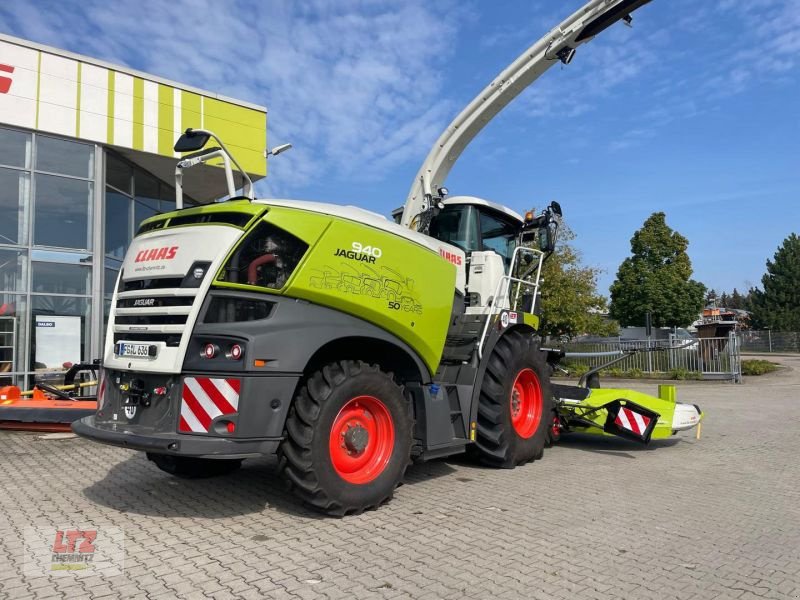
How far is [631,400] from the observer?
771cm

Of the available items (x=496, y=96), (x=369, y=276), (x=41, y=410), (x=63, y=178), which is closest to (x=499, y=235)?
(x=496, y=96)

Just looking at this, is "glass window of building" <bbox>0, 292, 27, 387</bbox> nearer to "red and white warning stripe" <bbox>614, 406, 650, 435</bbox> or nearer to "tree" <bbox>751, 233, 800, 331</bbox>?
"red and white warning stripe" <bbox>614, 406, 650, 435</bbox>

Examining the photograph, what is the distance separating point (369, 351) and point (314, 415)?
948 millimetres

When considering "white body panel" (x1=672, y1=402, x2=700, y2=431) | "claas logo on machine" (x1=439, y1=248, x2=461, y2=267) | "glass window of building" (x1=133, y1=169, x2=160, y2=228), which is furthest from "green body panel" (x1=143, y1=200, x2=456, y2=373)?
"glass window of building" (x1=133, y1=169, x2=160, y2=228)

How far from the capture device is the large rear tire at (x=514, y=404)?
6289mm

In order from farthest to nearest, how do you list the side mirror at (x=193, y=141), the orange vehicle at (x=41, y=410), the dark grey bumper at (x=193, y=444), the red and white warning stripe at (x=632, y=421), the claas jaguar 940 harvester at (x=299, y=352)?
the orange vehicle at (x=41, y=410) → the red and white warning stripe at (x=632, y=421) → the side mirror at (x=193, y=141) → the claas jaguar 940 harvester at (x=299, y=352) → the dark grey bumper at (x=193, y=444)

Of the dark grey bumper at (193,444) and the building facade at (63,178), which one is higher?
the building facade at (63,178)

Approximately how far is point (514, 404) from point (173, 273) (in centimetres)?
400

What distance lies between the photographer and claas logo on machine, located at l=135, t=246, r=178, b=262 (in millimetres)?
4555

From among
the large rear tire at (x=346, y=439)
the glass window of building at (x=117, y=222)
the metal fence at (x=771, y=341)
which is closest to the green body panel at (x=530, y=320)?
the large rear tire at (x=346, y=439)

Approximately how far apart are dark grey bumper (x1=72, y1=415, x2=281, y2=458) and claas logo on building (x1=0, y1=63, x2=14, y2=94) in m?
10.3

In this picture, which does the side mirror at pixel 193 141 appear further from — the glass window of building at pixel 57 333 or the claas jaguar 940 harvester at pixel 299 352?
the glass window of building at pixel 57 333

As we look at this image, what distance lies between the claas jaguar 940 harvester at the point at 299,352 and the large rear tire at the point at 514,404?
0.02m

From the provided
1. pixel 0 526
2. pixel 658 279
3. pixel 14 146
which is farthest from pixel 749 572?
pixel 658 279
